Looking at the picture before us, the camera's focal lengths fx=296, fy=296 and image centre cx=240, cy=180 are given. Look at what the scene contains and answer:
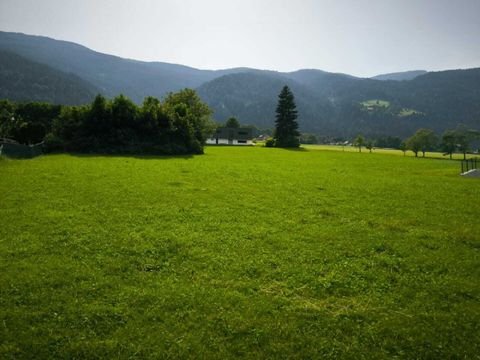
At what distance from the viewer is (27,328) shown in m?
6.06

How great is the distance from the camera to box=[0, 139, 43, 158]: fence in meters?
33.1

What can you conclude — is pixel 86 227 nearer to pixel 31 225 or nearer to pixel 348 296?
pixel 31 225

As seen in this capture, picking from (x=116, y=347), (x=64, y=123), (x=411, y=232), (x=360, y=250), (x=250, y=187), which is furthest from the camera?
(x=64, y=123)

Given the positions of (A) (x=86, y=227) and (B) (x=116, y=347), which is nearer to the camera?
(B) (x=116, y=347)

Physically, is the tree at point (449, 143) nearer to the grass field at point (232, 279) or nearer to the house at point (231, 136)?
the house at point (231, 136)

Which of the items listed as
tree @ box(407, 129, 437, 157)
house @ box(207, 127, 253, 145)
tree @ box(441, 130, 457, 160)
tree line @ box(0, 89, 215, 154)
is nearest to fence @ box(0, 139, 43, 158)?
tree line @ box(0, 89, 215, 154)

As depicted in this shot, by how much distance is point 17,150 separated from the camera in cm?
3534

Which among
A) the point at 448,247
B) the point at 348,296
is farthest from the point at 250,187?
the point at 348,296

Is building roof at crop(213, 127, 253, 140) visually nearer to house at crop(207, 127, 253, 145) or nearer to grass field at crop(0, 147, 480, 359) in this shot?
house at crop(207, 127, 253, 145)

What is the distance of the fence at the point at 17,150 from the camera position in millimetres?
33062

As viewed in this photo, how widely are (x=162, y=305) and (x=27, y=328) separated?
2.69 meters

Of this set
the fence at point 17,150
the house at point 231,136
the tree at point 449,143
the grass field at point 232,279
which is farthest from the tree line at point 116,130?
the tree at point 449,143

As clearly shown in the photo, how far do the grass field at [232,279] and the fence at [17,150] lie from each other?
21881 millimetres

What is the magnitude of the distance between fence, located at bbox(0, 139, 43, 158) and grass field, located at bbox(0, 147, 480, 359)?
21881 millimetres
